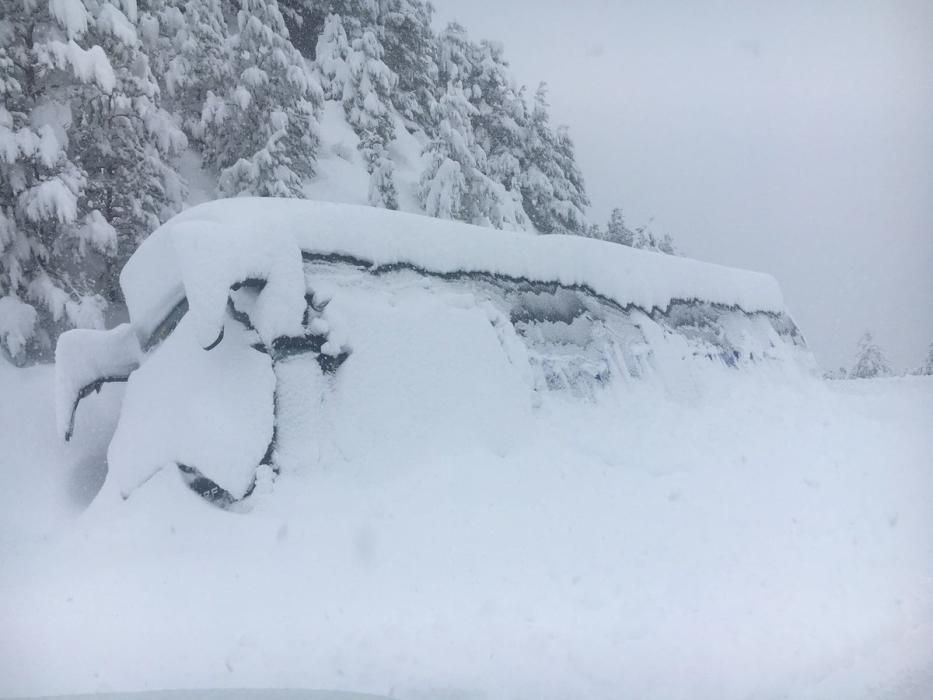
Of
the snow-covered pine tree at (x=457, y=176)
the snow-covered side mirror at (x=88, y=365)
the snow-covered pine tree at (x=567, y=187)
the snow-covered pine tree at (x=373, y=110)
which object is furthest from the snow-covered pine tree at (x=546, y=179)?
the snow-covered side mirror at (x=88, y=365)

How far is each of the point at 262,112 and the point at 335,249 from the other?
36.1 ft

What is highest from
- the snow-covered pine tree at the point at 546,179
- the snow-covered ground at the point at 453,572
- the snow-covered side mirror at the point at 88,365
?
the snow-covered pine tree at the point at 546,179

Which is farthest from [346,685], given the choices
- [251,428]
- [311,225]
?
[311,225]

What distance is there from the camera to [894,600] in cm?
434

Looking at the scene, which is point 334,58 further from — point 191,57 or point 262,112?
point 191,57

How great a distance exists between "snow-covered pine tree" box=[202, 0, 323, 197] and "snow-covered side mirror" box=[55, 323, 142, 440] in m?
9.29

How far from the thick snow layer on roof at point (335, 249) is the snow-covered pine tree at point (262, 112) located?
8724mm

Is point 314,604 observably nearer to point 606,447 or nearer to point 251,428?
point 251,428

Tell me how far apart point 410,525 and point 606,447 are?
5.77ft

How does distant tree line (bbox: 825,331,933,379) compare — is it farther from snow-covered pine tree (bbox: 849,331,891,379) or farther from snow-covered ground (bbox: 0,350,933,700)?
snow-covered ground (bbox: 0,350,933,700)

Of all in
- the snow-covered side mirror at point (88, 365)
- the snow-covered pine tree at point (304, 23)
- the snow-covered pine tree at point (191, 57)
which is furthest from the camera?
the snow-covered pine tree at point (304, 23)

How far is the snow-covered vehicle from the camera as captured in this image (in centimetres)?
374

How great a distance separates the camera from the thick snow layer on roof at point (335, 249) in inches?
149

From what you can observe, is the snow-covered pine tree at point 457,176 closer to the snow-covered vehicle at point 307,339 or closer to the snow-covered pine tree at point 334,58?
the snow-covered pine tree at point 334,58
